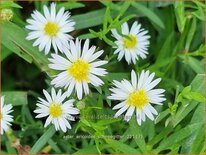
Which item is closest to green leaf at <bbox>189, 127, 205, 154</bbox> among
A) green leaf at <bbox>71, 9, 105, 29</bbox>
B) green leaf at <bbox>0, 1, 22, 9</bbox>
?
green leaf at <bbox>71, 9, 105, 29</bbox>

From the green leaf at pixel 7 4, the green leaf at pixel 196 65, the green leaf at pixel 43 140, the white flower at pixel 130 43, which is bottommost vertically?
the green leaf at pixel 43 140

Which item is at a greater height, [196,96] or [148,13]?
[148,13]

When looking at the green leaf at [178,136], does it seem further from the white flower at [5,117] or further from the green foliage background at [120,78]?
the white flower at [5,117]

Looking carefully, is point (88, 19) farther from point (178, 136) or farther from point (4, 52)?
point (178, 136)

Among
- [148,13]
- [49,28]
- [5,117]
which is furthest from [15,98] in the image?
[148,13]

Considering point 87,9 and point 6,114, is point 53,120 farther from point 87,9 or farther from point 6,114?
point 87,9

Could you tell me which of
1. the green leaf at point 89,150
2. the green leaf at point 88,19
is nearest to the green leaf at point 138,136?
the green leaf at point 89,150
